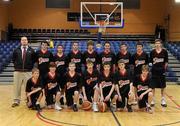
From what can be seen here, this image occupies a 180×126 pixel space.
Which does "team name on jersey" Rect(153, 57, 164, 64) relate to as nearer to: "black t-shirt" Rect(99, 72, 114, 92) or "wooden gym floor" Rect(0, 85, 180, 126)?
"wooden gym floor" Rect(0, 85, 180, 126)

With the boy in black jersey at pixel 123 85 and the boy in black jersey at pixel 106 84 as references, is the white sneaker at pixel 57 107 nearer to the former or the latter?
the boy in black jersey at pixel 106 84

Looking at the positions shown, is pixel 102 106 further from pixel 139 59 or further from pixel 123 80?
pixel 139 59

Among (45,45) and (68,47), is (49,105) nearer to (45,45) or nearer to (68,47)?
(45,45)

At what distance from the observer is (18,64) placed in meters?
8.34

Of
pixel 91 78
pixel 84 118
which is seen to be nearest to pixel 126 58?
pixel 91 78

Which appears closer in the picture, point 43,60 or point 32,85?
point 32,85

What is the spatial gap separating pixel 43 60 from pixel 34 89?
2.92 ft

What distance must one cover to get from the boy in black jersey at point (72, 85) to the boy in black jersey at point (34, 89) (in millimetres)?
621

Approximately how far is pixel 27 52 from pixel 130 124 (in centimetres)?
330

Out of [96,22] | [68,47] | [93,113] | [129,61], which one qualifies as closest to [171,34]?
[96,22]

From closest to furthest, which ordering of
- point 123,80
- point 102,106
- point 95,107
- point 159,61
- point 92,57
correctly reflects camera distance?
point 102,106 < point 95,107 < point 123,80 < point 159,61 < point 92,57

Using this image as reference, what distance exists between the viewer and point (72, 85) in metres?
7.93

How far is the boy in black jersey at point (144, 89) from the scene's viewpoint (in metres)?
7.75

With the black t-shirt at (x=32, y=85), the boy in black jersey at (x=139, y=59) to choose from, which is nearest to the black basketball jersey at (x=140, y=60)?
the boy in black jersey at (x=139, y=59)
